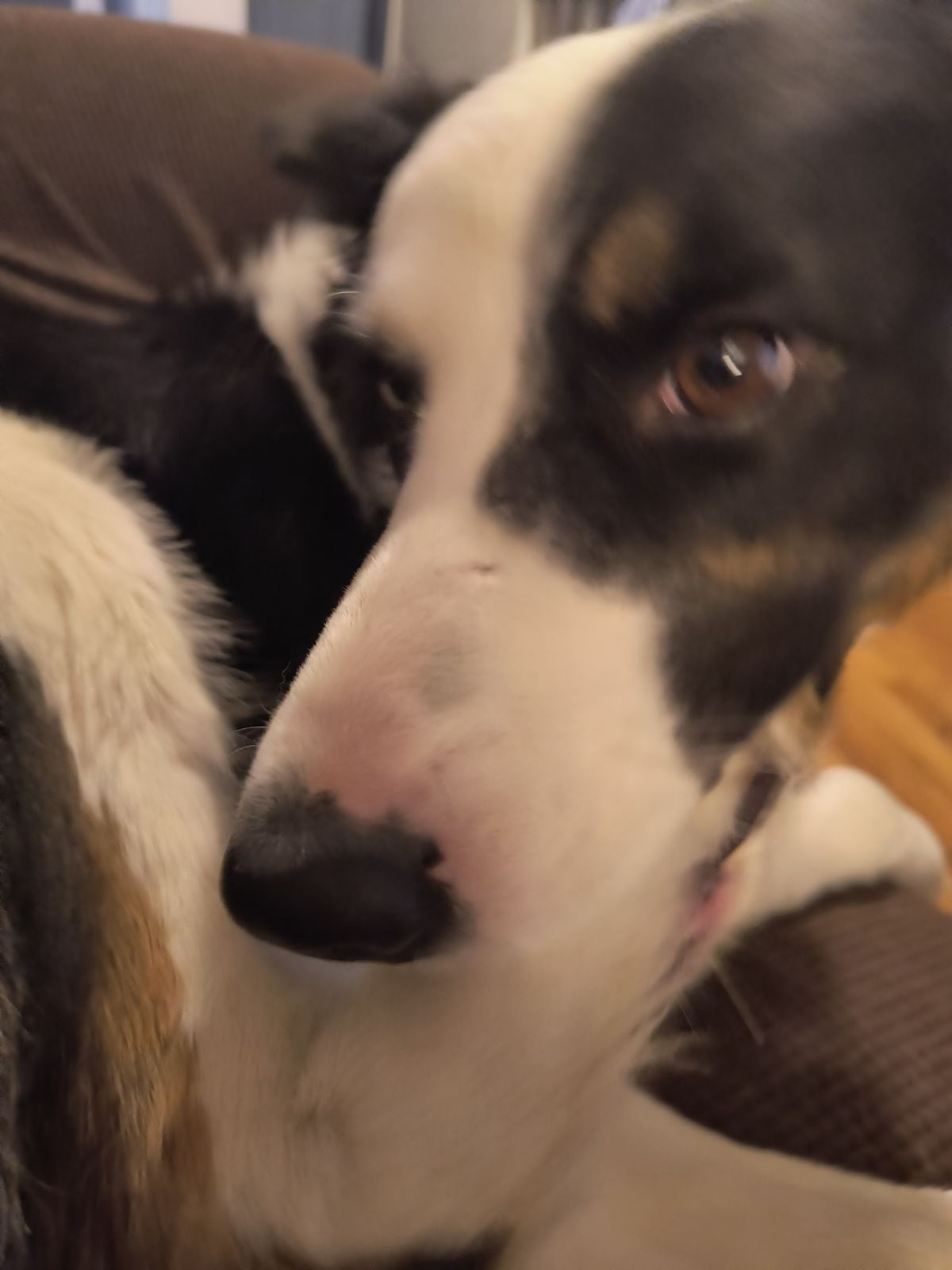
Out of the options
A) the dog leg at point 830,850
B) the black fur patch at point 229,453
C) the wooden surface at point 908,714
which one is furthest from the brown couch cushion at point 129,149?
the wooden surface at point 908,714

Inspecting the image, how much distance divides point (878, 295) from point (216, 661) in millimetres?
493

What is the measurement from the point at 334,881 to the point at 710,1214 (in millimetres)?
371

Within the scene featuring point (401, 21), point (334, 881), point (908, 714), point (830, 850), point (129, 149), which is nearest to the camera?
point (334, 881)

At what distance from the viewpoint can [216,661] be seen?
2.50 feet

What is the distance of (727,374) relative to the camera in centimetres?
62

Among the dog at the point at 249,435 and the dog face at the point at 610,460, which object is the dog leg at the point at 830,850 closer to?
the dog face at the point at 610,460

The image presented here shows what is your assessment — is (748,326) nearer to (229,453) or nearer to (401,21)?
(229,453)

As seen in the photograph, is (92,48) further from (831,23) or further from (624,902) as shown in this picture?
(624,902)

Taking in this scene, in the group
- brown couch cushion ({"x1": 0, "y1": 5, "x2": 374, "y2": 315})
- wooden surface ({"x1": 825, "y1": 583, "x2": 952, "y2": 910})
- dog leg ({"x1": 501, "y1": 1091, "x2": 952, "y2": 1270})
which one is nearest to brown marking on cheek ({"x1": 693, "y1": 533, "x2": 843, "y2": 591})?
dog leg ({"x1": 501, "y1": 1091, "x2": 952, "y2": 1270})

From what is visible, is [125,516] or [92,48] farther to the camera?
[92,48]

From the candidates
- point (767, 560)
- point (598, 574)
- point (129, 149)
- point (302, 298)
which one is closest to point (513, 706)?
point (598, 574)

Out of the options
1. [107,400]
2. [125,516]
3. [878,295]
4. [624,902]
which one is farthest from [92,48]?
[624,902]

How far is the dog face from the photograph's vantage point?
0.56 m

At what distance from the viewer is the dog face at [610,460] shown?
56 cm
